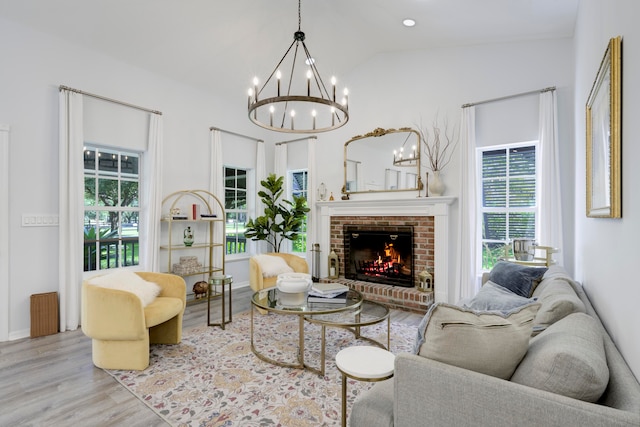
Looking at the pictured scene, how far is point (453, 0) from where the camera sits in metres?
3.49

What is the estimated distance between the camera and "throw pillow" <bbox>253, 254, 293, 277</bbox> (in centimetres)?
445

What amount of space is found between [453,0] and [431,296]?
11.2 ft

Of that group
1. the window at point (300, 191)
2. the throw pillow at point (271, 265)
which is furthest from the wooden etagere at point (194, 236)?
the window at point (300, 191)

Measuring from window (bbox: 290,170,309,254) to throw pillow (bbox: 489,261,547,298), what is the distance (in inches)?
142

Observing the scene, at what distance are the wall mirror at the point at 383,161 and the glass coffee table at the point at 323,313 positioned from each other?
2.31 meters

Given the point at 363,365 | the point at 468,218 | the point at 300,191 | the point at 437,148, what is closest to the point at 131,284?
the point at 363,365

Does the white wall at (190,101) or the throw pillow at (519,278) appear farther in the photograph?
the white wall at (190,101)

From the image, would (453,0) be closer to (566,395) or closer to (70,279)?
(566,395)

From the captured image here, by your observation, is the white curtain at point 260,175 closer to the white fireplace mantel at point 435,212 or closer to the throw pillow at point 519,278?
the white fireplace mantel at point 435,212

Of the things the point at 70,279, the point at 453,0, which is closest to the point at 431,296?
the point at 453,0

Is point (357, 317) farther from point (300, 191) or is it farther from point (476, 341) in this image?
point (300, 191)

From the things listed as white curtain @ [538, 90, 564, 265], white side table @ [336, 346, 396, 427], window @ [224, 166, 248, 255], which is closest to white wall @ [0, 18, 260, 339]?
window @ [224, 166, 248, 255]

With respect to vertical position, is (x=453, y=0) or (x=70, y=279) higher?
(x=453, y=0)

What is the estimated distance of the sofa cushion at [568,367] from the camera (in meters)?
1.11
